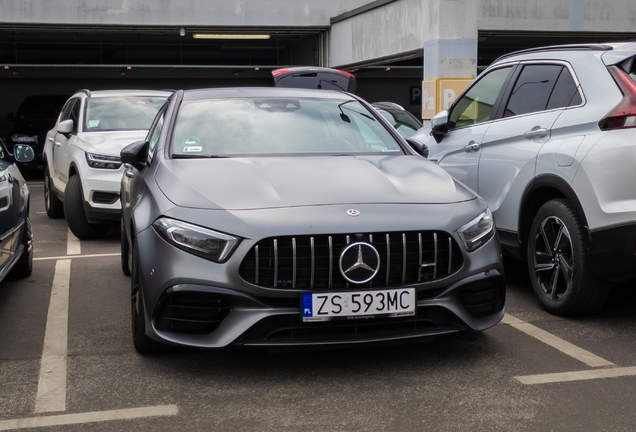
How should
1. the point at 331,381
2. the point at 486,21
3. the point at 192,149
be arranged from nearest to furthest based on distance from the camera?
1. the point at 331,381
2. the point at 192,149
3. the point at 486,21

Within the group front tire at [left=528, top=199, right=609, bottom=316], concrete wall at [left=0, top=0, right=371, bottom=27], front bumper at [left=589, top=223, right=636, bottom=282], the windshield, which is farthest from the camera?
concrete wall at [left=0, top=0, right=371, bottom=27]

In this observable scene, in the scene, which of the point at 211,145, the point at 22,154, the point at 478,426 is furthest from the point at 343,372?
the point at 22,154

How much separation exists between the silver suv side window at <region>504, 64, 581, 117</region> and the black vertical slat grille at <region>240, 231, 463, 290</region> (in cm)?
189

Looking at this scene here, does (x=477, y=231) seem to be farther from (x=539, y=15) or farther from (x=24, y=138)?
(x=539, y=15)

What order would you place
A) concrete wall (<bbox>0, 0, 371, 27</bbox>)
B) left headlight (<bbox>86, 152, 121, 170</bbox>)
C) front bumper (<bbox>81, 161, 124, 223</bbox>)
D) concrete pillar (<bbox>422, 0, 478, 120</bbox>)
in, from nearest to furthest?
front bumper (<bbox>81, 161, 124, 223</bbox>) < left headlight (<bbox>86, 152, 121, 170</bbox>) < concrete pillar (<bbox>422, 0, 478, 120</bbox>) < concrete wall (<bbox>0, 0, 371, 27</bbox>)

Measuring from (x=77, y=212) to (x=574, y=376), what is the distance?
19.3 ft

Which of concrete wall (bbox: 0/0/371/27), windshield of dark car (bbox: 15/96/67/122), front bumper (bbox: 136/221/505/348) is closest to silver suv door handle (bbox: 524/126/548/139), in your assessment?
front bumper (bbox: 136/221/505/348)

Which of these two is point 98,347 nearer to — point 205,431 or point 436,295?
point 205,431

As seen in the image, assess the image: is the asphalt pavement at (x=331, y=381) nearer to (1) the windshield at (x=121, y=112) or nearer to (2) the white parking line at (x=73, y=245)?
(2) the white parking line at (x=73, y=245)

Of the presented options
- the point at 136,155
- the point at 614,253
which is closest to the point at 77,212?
the point at 136,155

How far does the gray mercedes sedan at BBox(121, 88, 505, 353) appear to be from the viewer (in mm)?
3695

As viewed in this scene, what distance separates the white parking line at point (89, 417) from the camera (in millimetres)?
3363

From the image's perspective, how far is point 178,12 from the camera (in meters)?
19.6

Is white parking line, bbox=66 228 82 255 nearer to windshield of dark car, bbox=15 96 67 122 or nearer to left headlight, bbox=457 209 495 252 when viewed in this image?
left headlight, bbox=457 209 495 252
